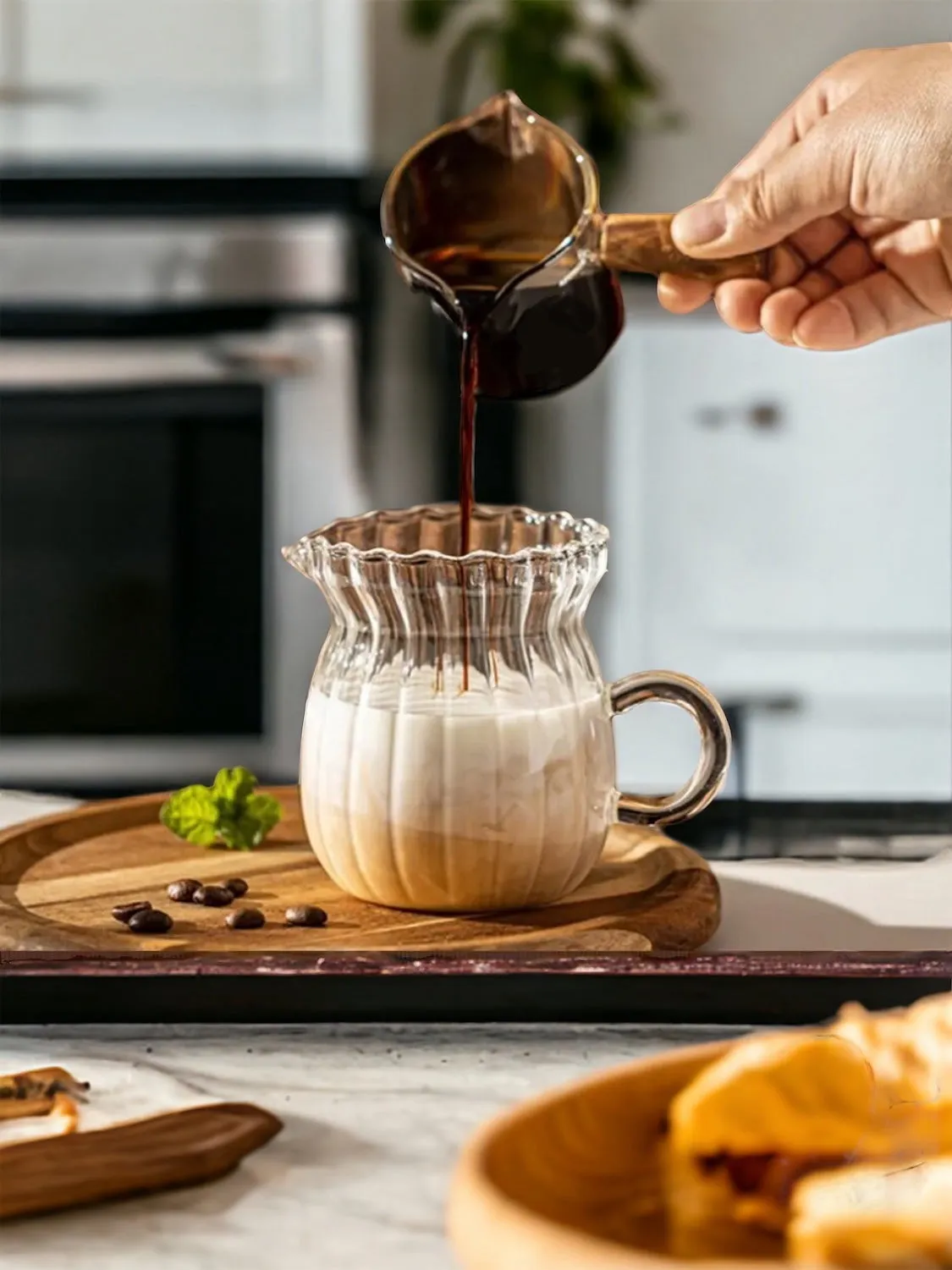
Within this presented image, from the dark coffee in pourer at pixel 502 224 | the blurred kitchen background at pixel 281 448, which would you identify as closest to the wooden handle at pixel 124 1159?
the dark coffee in pourer at pixel 502 224

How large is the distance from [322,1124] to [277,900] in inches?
10.8

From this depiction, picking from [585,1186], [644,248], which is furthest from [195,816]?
[585,1186]

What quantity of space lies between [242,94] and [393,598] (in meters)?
1.67

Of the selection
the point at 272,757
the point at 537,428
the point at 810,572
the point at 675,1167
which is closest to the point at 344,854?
the point at 675,1167

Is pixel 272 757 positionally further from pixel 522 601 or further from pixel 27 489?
pixel 522 601

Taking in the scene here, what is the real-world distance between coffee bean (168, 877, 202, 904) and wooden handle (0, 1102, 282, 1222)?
0.28 metres

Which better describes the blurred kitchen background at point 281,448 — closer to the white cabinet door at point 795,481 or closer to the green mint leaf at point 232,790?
the white cabinet door at point 795,481

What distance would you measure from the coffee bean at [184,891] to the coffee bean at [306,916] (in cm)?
6

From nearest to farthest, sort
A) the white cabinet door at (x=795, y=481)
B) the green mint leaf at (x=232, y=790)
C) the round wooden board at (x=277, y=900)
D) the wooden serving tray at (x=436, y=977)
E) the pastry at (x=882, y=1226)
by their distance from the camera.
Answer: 1. the pastry at (x=882, y=1226)
2. the wooden serving tray at (x=436, y=977)
3. the round wooden board at (x=277, y=900)
4. the green mint leaf at (x=232, y=790)
5. the white cabinet door at (x=795, y=481)

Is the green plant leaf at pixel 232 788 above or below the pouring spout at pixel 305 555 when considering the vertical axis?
below

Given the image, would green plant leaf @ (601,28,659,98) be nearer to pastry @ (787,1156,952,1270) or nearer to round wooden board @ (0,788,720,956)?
round wooden board @ (0,788,720,956)

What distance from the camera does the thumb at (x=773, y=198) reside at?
36.0 inches

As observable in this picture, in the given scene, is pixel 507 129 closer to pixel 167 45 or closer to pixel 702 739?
pixel 702 739

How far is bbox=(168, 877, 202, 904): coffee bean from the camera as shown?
77 centimetres
